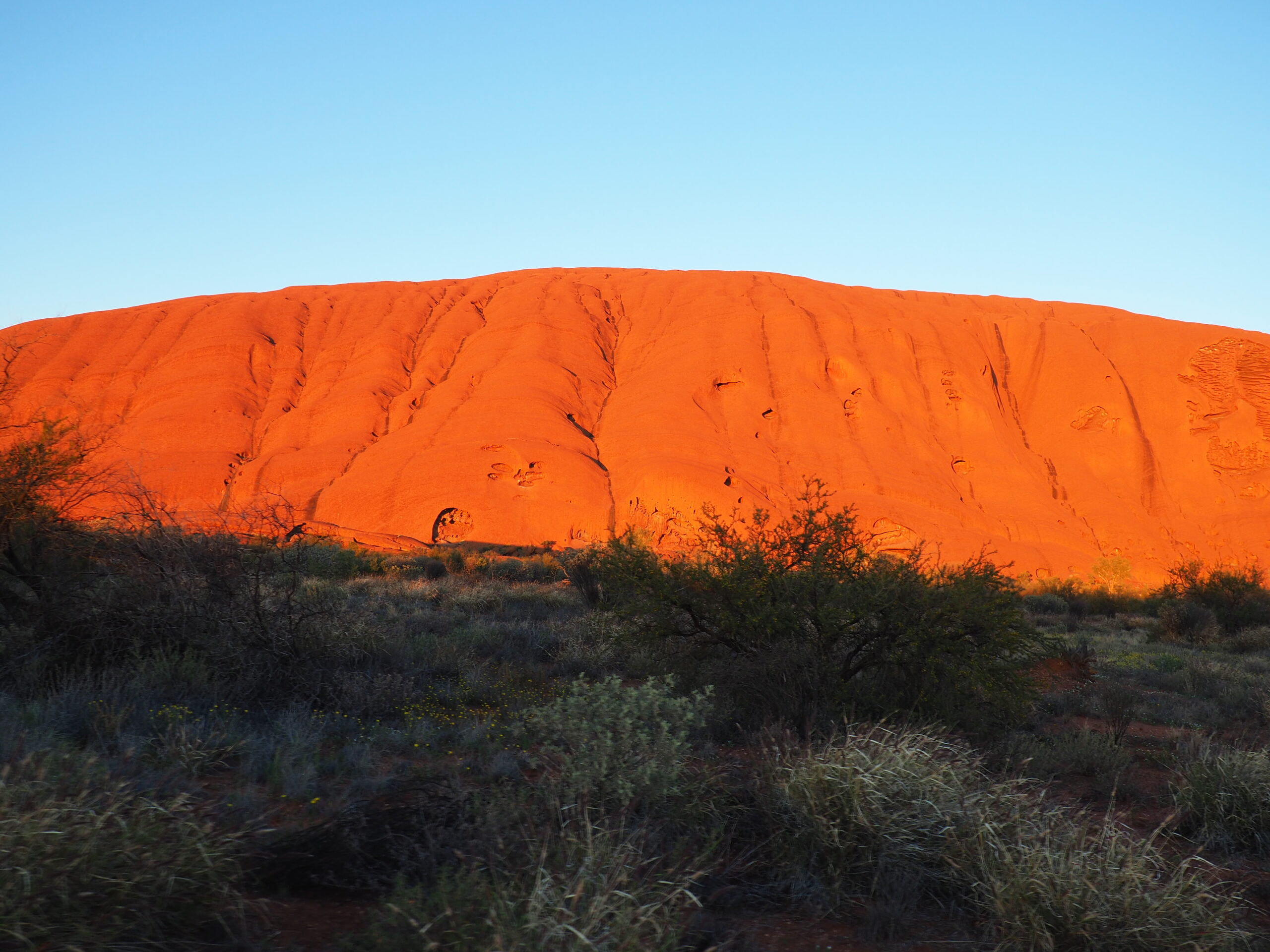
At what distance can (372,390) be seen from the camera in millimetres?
39312

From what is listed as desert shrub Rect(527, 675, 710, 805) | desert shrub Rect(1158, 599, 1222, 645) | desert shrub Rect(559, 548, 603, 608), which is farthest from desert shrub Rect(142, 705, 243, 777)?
desert shrub Rect(1158, 599, 1222, 645)

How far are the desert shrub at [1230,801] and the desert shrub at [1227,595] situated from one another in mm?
14575

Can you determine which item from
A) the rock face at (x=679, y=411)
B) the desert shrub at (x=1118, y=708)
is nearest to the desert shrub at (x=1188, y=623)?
the desert shrub at (x=1118, y=708)

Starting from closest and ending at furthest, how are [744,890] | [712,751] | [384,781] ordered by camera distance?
[744,890] < [384,781] < [712,751]

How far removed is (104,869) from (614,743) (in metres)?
2.35

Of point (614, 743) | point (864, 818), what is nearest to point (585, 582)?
point (614, 743)

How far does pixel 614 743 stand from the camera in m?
4.37

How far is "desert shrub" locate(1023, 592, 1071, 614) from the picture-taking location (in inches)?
814

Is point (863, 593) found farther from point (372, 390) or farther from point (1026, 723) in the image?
point (372, 390)

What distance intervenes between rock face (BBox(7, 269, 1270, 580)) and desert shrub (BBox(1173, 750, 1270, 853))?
2505 cm

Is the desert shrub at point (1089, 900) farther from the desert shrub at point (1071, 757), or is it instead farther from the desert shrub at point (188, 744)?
the desert shrub at point (188, 744)

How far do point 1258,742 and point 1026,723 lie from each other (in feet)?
7.52

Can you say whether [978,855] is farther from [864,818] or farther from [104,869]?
[104,869]

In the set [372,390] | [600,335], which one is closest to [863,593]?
[372,390]
